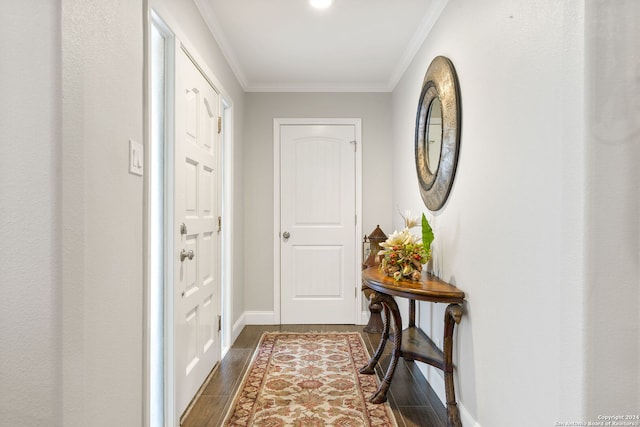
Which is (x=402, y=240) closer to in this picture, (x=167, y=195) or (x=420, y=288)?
(x=420, y=288)

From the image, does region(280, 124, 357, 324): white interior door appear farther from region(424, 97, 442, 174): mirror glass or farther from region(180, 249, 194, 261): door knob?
region(180, 249, 194, 261): door knob

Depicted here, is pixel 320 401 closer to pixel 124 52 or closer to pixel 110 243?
pixel 110 243

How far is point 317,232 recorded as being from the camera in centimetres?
377

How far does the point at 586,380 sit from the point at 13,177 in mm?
1601

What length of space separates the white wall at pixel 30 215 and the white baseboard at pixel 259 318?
2812 mm

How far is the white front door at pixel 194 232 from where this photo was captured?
1.94 m

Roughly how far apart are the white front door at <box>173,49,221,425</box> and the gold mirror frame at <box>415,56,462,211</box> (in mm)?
1445

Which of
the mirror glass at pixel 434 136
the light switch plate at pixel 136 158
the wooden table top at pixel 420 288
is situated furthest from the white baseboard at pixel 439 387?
the light switch plate at pixel 136 158

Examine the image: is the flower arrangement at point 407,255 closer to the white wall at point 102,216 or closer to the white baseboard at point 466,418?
the white baseboard at point 466,418

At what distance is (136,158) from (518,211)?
4.77ft

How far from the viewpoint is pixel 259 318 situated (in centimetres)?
374

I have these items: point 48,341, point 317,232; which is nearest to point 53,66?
point 48,341

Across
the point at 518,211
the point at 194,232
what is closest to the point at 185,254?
the point at 194,232

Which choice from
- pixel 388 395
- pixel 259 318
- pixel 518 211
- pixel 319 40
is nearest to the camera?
pixel 518 211
